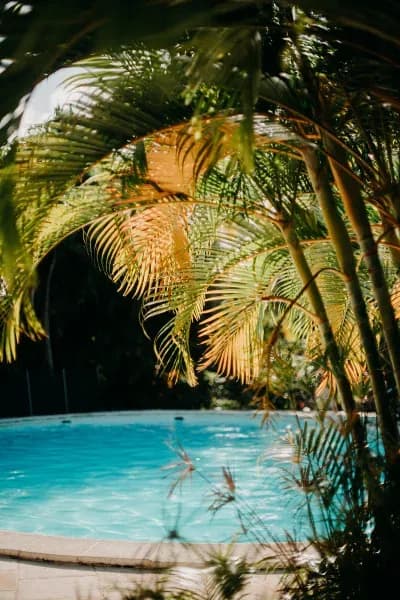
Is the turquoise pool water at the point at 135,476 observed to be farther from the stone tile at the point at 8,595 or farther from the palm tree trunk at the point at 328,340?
the stone tile at the point at 8,595

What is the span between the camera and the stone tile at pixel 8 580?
386 centimetres

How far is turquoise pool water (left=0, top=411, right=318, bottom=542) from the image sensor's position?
8008 mm

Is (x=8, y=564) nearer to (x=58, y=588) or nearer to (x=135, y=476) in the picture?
(x=58, y=588)

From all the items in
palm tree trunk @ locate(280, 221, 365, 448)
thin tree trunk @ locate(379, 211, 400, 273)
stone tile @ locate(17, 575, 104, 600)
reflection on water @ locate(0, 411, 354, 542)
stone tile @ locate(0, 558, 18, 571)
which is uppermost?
thin tree trunk @ locate(379, 211, 400, 273)

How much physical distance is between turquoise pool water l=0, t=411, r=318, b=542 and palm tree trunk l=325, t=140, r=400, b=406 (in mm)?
715

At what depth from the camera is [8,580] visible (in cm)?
399

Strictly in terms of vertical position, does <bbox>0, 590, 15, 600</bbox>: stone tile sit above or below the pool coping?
below

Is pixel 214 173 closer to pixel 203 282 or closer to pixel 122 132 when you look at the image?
pixel 203 282

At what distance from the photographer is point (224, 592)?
94.0 inches

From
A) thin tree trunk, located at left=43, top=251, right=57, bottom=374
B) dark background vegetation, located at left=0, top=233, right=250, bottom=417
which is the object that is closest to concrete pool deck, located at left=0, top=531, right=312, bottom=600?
dark background vegetation, located at left=0, top=233, right=250, bottom=417

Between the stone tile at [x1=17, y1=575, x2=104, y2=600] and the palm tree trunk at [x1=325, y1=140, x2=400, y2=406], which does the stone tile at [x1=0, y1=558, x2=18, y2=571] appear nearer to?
the stone tile at [x1=17, y1=575, x2=104, y2=600]

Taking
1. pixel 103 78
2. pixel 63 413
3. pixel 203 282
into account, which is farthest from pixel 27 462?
pixel 103 78

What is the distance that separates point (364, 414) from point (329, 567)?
725 mm

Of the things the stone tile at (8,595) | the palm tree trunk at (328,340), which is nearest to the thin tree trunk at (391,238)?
the palm tree trunk at (328,340)
